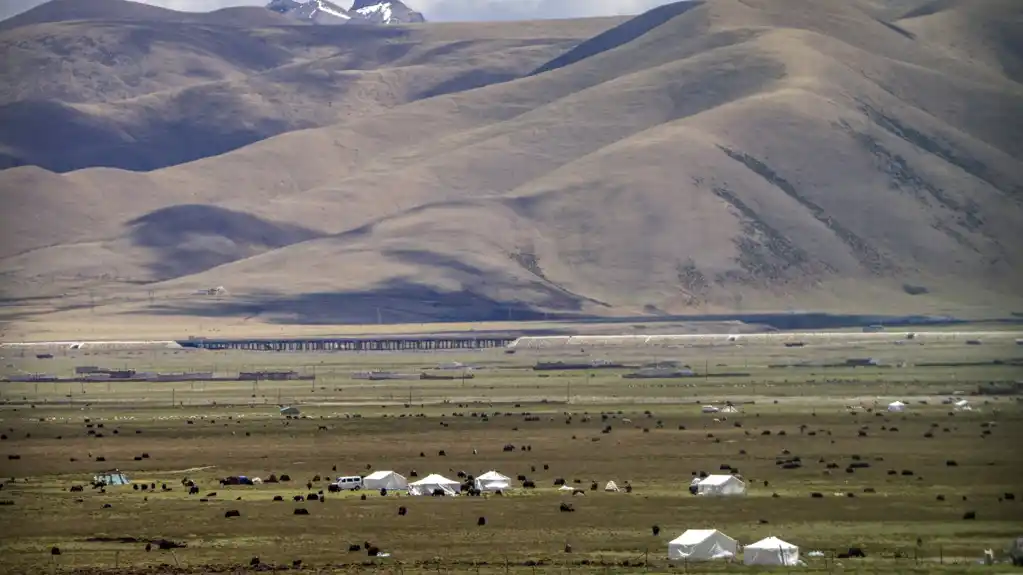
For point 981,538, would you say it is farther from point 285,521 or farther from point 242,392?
point 242,392

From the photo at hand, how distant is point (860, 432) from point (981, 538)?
50504 millimetres

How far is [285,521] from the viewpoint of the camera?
301ft

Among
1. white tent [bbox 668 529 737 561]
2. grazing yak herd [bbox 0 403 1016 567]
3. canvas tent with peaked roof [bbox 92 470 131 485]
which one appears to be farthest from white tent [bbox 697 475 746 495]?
canvas tent with peaked roof [bbox 92 470 131 485]

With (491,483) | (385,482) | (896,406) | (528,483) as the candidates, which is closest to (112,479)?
(385,482)

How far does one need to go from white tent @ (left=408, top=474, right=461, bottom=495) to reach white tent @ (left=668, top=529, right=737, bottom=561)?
953 inches

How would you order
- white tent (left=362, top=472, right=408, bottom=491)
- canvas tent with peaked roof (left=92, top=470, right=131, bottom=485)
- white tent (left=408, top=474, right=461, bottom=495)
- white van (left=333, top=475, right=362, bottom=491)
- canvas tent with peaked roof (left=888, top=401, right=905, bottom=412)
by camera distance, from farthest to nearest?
1. canvas tent with peaked roof (left=888, top=401, right=905, bottom=412)
2. canvas tent with peaked roof (left=92, top=470, right=131, bottom=485)
3. white van (left=333, top=475, right=362, bottom=491)
4. white tent (left=362, top=472, right=408, bottom=491)
5. white tent (left=408, top=474, right=461, bottom=495)

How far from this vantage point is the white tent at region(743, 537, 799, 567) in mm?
74062

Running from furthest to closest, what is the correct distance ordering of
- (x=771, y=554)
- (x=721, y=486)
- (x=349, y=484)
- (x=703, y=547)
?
(x=349, y=484) → (x=721, y=486) → (x=703, y=547) → (x=771, y=554)

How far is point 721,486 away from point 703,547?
2179 cm

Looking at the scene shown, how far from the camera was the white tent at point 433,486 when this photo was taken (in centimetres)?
10006

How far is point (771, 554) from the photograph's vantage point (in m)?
74.0

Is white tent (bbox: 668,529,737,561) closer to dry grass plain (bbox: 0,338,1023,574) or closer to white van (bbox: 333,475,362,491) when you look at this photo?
dry grass plain (bbox: 0,338,1023,574)

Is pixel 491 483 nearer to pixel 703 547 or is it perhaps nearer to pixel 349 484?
pixel 349 484

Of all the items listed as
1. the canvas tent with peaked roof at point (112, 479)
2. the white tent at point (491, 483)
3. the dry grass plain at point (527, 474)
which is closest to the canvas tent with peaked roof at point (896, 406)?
the dry grass plain at point (527, 474)
